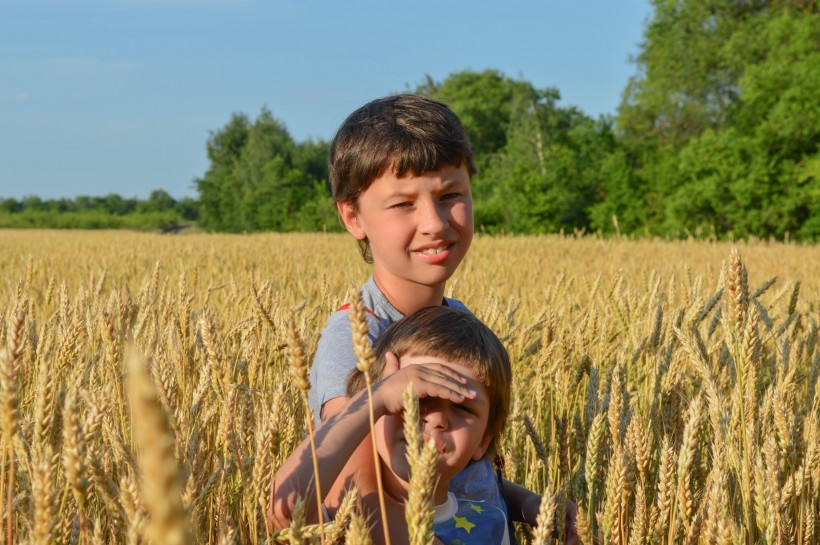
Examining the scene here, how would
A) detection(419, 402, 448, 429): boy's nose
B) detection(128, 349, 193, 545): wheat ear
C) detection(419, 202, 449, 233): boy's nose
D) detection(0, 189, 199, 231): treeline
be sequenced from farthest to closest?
1. detection(0, 189, 199, 231): treeline
2. detection(419, 202, 449, 233): boy's nose
3. detection(419, 402, 448, 429): boy's nose
4. detection(128, 349, 193, 545): wheat ear

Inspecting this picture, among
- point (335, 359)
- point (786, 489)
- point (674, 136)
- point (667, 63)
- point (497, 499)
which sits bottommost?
point (497, 499)

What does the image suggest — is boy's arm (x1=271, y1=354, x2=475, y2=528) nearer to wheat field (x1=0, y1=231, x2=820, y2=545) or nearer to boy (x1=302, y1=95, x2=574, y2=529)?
wheat field (x1=0, y1=231, x2=820, y2=545)

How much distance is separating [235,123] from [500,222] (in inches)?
1218

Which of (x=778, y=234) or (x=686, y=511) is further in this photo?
(x=778, y=234)

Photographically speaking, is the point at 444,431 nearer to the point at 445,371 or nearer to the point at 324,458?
the point at 445,371

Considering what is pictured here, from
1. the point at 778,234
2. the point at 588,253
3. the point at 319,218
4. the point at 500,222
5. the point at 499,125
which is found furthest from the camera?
the point at 499,125

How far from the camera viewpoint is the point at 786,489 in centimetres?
130

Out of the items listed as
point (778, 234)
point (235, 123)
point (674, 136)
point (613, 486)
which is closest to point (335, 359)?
point (613, 486)

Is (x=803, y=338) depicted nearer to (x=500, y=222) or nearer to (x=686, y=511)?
(x=686, y=511)

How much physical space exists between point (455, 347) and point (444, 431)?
0.47 feet

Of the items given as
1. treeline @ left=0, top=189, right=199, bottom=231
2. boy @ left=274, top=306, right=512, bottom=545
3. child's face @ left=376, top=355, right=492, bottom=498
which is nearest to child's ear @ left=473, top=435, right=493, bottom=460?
boy @ left=274, top=306, right=512, bottom=545

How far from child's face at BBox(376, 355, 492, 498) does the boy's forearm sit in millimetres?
112

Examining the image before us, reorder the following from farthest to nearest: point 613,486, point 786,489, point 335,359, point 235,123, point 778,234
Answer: point 235,123 < point 778,234 < point 335,359 < point 786,489 < point 613,486

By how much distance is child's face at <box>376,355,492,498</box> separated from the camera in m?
1.21
